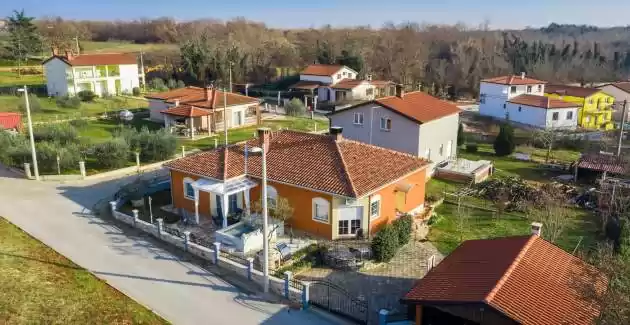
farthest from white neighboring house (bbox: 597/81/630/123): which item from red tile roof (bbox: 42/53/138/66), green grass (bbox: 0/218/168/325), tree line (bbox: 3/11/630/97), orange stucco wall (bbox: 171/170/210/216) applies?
green grass (bbox: 0/218/168/325)

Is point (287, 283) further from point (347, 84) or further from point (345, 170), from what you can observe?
point (347, 84)

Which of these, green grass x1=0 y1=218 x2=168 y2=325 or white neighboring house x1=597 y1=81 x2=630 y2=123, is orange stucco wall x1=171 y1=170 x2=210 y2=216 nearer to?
green grass x1=0 y1=218 x2=168 y2=325

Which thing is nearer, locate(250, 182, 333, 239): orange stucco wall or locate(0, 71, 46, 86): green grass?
locate(250, 182, 333, 239): orange stucco wall

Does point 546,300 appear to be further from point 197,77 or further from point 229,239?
point 197,77

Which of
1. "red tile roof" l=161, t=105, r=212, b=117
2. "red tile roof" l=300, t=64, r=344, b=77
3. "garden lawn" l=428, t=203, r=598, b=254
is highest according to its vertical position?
"red tile roof" l=300, t=64, r=344, b=77

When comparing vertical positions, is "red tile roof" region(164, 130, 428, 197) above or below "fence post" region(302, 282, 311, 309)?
above

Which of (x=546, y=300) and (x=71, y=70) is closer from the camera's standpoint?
(x=546, y=300)

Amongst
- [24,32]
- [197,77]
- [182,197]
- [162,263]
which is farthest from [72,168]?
[24,32]
